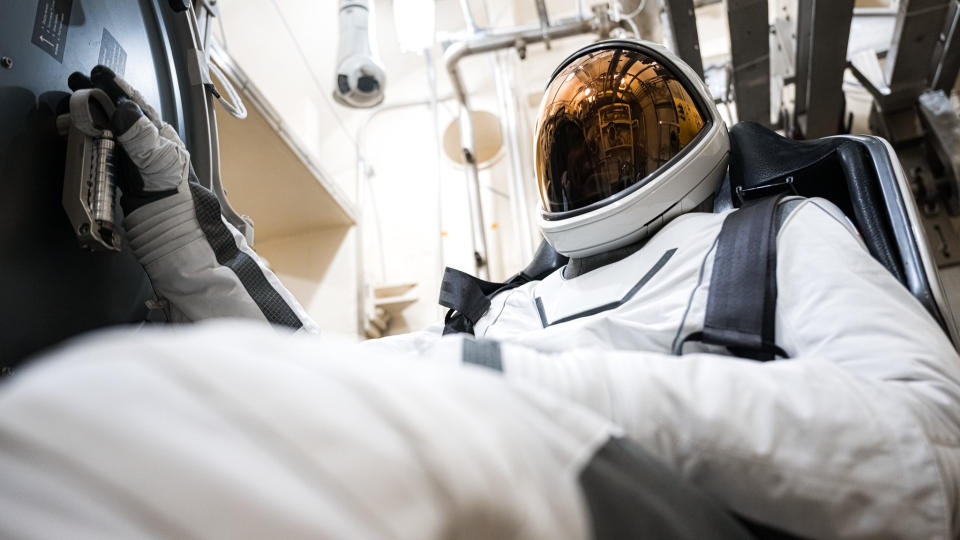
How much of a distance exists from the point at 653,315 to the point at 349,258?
189cm

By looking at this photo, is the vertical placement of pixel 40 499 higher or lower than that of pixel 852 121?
higher

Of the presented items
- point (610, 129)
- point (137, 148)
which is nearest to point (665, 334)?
point (610, 129)

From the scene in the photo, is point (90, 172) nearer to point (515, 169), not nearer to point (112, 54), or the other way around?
point (112, 54)

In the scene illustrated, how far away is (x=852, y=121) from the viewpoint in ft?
8.24

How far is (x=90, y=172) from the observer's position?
2.97ft

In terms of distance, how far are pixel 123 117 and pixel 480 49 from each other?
192cm

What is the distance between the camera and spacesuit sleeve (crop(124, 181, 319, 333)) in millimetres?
978

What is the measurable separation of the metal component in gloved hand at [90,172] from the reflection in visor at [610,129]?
2.43 feet

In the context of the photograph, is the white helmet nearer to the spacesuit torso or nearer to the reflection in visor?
the reflection in visor

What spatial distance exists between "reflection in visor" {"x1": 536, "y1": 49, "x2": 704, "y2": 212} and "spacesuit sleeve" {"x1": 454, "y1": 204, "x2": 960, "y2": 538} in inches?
23.6

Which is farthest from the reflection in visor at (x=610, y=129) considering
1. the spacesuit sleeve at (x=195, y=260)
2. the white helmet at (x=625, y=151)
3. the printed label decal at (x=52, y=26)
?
the printed label decal at (x=52, y=26)

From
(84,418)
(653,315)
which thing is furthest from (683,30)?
(84,418)

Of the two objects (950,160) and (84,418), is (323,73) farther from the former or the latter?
(84,418)

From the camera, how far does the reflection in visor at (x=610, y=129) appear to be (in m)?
1.13
